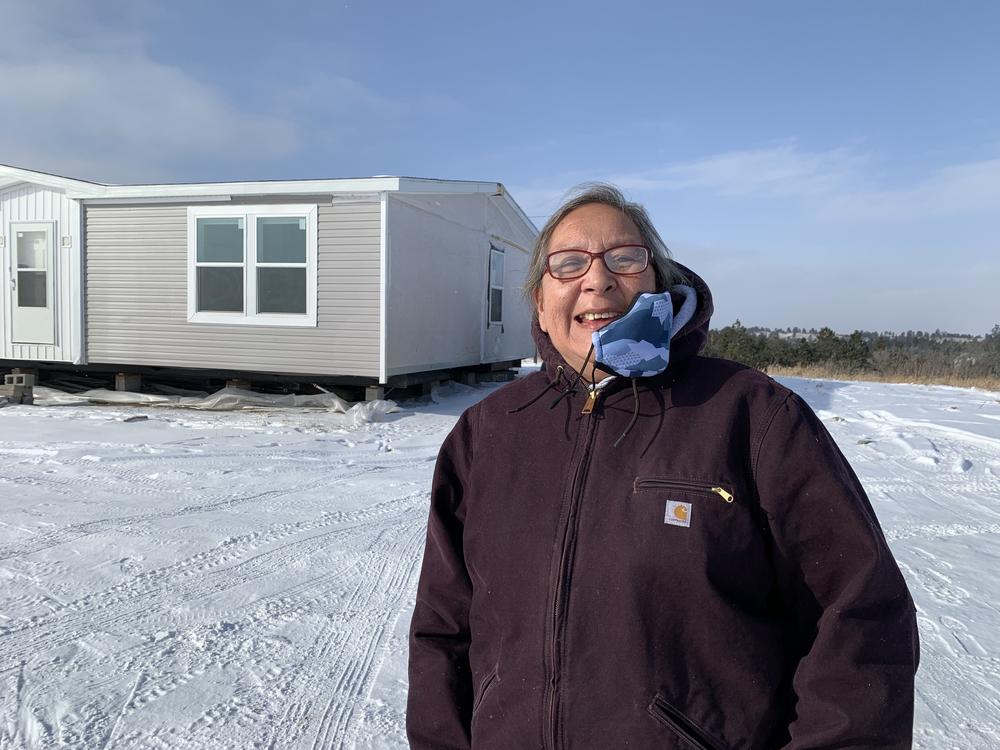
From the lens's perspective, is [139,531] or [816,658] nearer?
[816,658]

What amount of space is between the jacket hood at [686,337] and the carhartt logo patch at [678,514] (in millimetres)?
311

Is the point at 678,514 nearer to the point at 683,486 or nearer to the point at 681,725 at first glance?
the point at 683,486

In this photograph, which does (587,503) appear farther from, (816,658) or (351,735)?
(351,735)

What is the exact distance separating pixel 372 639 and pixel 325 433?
5.17m

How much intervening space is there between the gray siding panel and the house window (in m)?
4.64

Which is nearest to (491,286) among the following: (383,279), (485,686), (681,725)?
(383,279)

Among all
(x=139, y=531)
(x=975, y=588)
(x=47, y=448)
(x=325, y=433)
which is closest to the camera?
(x=975, y=588)

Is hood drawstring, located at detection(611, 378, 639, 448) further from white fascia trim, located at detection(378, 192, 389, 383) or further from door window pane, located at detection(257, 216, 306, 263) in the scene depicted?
door window pane, located at detection(257, 216, 306, 263)

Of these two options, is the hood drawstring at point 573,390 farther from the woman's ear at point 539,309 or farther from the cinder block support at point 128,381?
the cinder block support at point 128,381

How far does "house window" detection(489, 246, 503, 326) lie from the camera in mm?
13719

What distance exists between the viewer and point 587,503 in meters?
1.34

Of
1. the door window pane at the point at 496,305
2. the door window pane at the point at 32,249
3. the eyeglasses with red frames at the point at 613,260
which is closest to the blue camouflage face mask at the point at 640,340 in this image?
the eyeglasses with red frames at the point at 613,260

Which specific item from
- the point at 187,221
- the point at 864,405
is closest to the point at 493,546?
the point at 187,221

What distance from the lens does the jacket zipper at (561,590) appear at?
4.18 ft
